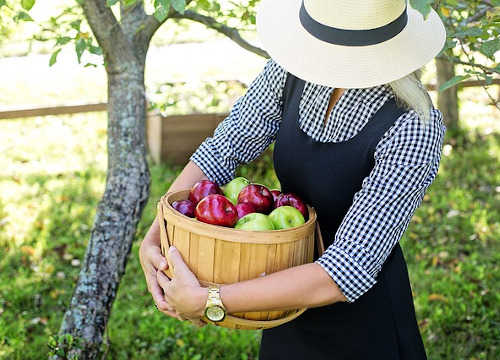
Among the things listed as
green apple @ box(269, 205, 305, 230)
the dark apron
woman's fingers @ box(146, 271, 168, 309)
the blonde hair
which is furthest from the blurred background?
woman's fingers @ box(146, 271, 168, 309)

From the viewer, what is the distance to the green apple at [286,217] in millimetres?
1607

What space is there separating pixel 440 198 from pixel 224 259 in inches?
141

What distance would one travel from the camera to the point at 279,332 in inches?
84.0

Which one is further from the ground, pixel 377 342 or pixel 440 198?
pixel 377 342

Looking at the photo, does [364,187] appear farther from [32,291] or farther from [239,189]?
[32,291]

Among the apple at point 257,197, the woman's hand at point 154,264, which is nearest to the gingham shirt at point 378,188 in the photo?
the apple at point 257,197

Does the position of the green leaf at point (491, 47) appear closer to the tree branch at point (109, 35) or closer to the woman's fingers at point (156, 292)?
the woman's fingers at point (156, 292)

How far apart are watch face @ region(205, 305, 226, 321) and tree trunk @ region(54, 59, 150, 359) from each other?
1.24m

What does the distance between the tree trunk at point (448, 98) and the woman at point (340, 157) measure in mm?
3864

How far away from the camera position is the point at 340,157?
1.75 meters

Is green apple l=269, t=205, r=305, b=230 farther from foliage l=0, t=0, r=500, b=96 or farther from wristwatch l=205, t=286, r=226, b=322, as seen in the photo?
foliage l=0, t=0, r=500, b=96

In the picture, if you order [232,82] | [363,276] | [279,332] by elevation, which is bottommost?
[232,82]

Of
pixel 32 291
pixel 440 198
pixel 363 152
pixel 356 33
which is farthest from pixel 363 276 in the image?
pixel 440 198

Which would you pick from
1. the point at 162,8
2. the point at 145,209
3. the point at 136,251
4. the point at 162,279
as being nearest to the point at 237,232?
the point at 162,279
